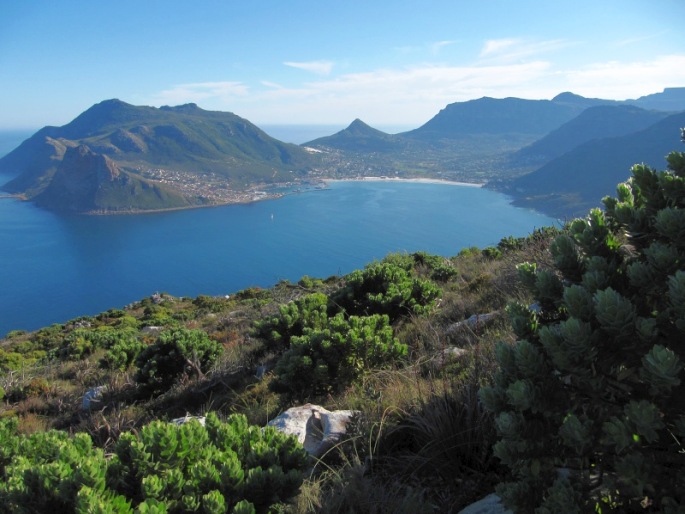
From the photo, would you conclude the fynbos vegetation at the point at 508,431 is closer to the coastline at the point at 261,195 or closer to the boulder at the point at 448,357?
the boulder at the point at 448,357

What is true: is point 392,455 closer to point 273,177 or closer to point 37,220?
point 37,220

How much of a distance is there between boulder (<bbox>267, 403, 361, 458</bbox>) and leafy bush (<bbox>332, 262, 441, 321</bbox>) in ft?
9.58

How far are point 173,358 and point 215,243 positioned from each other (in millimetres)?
73979

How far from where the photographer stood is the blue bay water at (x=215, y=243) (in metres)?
56.7

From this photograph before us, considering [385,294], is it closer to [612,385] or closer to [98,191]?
[612,385]

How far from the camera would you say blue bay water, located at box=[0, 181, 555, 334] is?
5672 centimetres

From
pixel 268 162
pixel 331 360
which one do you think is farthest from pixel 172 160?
pixel 331 360

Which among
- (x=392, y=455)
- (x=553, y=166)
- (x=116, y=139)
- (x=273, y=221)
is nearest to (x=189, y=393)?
(x=392, y=455)

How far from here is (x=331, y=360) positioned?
4.21 meters

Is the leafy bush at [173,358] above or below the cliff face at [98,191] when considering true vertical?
below

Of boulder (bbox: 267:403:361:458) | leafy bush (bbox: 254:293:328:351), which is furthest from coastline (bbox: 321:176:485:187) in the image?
boulder (bbox: 267:403:361:458)

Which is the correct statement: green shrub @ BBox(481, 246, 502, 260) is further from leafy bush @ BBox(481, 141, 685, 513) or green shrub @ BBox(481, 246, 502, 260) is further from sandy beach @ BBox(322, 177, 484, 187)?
sandy beach @ BBox(322, 177, 484, 187)

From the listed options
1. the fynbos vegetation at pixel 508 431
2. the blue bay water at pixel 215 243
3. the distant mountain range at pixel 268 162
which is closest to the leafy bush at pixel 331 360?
the fynbos vegetation at pixel 508 431

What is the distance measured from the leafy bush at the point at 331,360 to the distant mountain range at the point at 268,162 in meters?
72.7
